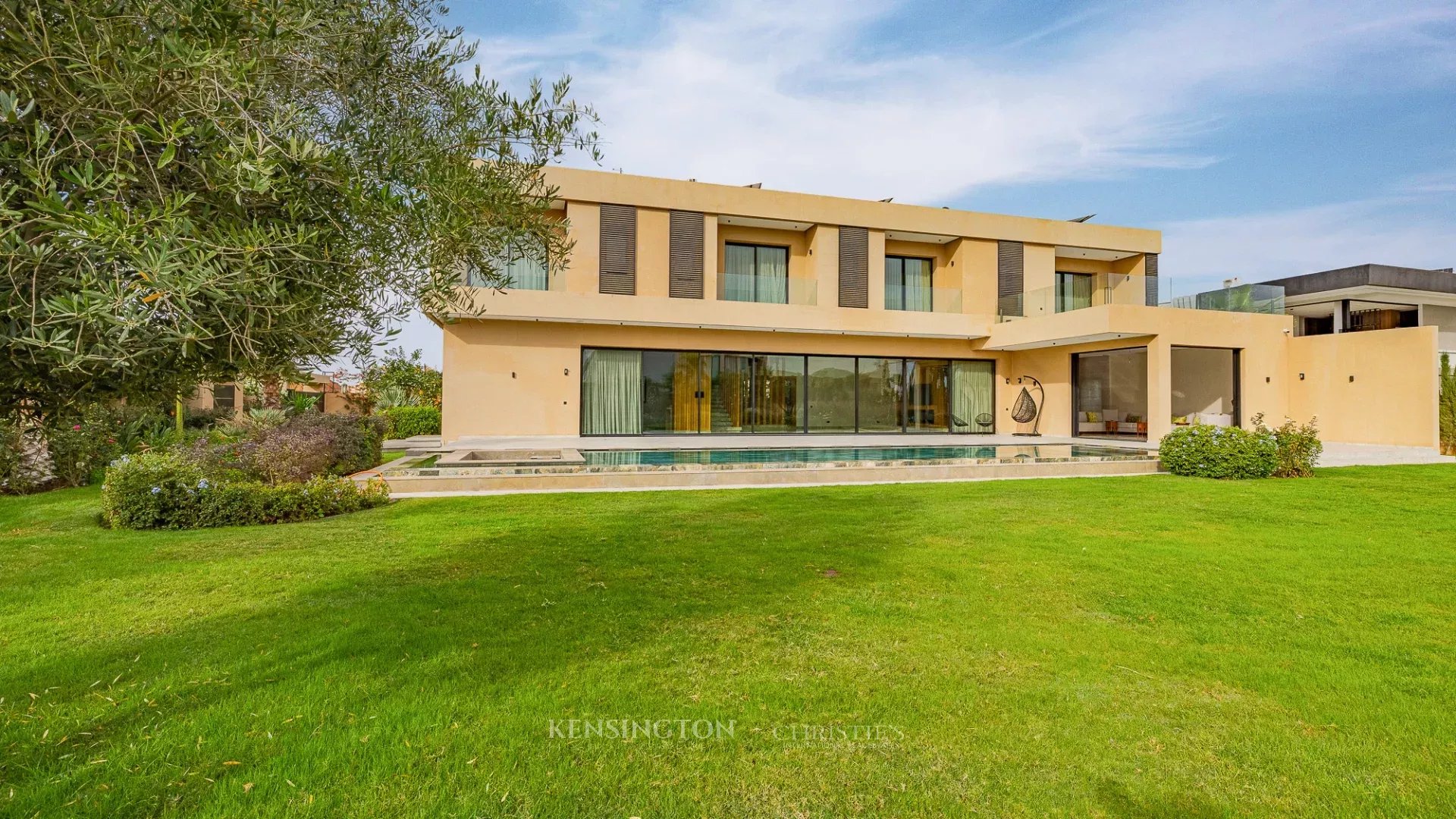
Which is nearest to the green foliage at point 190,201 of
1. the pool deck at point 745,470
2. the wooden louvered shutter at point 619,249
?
the pool deck at point 745,470

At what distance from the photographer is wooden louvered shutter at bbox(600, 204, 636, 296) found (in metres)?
17.9

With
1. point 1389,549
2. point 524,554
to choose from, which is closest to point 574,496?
point 524,554

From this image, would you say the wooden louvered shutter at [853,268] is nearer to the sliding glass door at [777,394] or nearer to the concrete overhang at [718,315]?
the concrete overhang at [718,315]

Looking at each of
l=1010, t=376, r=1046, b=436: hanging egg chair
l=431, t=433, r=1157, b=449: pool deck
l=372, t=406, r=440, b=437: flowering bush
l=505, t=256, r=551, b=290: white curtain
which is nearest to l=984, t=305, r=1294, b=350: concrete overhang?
l=1010, t=376, r=1046, b=436: hanging egg chair

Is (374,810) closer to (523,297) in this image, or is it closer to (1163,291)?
(523,297)

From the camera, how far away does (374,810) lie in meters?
2.42

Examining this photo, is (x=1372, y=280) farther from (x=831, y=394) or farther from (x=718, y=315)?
(x=718, y=315)

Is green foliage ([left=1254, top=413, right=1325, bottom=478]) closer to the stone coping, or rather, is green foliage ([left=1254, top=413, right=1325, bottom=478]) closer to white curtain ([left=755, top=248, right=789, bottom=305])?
the stone coping

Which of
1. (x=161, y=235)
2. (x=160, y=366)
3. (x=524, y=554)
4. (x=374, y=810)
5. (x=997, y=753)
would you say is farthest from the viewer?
(x=524, y=554)

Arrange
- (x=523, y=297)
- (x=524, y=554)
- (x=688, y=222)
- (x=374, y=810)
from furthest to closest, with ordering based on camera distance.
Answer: (x=688, y=222) < (x=523, y=297) < (x=524, y=554) < (x=374, y=810)

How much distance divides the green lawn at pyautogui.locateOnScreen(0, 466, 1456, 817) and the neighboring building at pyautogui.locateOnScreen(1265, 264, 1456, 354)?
809 inches

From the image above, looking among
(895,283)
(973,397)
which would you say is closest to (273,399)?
(895,283)

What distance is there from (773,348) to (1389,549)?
47.8 feet

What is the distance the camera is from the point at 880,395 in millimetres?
21297
